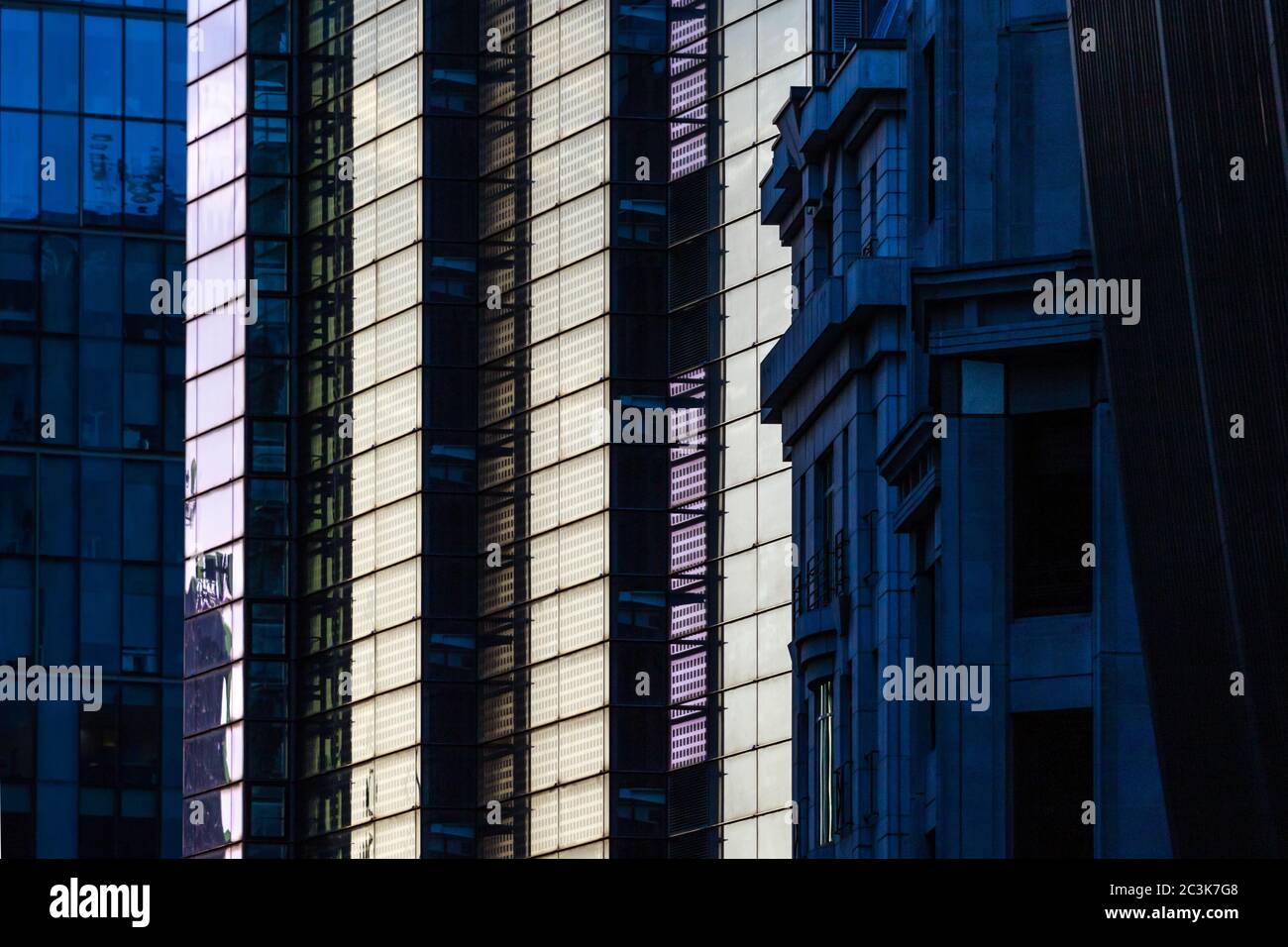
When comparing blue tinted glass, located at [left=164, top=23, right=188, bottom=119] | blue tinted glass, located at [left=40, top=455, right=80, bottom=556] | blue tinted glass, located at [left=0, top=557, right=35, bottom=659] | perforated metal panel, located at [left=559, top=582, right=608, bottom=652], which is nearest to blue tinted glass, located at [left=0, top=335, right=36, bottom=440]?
blue tinted glass, located at [left=40, top=455, right=80, bottom=556]

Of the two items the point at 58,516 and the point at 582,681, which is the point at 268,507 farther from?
the point at 582,681

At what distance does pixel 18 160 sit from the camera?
10231cm

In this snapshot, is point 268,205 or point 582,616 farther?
point 268,205

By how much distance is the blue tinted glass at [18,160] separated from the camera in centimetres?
10212

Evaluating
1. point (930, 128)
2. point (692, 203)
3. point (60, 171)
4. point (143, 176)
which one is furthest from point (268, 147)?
point (930, 128)

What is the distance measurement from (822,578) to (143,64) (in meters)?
53.9

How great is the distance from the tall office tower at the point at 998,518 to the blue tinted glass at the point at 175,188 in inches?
2118

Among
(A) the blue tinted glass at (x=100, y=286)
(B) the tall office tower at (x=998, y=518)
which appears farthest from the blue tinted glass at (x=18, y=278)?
(B) the tall office tower at (x=998, y=518)

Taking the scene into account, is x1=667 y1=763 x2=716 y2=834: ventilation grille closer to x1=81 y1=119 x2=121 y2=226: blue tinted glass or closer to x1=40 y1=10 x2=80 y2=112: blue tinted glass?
x1=81 y1=119 x2=121 y2=226: blue tinted glass

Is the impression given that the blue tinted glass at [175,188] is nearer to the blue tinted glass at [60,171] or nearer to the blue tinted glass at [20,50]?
the blue tinted glass at [60,171]

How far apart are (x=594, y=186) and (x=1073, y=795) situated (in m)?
63.4

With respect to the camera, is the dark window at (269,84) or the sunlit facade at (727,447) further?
the dark window at (269,84)


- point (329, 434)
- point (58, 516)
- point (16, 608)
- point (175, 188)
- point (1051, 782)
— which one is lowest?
point (1051, 782)
